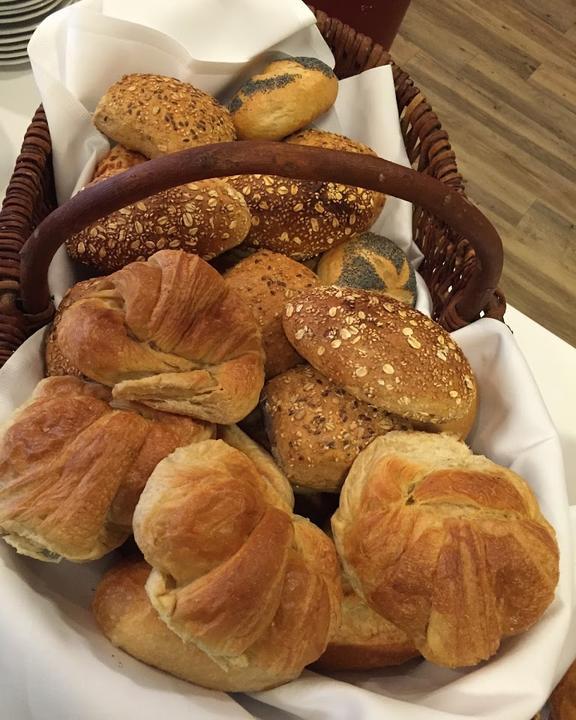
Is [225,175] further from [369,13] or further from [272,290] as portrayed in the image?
[369,13]

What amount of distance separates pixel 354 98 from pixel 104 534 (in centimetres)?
96

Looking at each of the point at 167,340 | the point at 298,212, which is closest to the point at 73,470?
the point at 167,340

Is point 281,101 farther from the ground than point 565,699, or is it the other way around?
point 281,101

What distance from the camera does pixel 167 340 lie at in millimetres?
800

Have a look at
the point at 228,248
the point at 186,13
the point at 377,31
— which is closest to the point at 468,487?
the point at 228,248

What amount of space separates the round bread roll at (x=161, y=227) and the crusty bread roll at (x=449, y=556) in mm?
418

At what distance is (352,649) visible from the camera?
2.69 feet

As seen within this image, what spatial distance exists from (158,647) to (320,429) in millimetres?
316

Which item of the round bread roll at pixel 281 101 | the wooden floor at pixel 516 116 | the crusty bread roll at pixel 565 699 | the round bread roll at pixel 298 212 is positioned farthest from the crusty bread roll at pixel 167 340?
the wooden floor at pixel 516 116

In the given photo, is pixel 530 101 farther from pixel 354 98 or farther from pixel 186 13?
pixel 186 13

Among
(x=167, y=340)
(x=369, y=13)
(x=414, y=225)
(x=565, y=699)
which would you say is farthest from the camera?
(x=369, y=13)

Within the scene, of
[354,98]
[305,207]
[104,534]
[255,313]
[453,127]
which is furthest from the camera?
[453,127]

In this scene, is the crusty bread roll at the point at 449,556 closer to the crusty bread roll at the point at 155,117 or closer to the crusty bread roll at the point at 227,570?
the crusty bread roll at the point at 227,570

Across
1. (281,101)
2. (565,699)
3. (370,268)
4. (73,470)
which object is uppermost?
(281,101)
